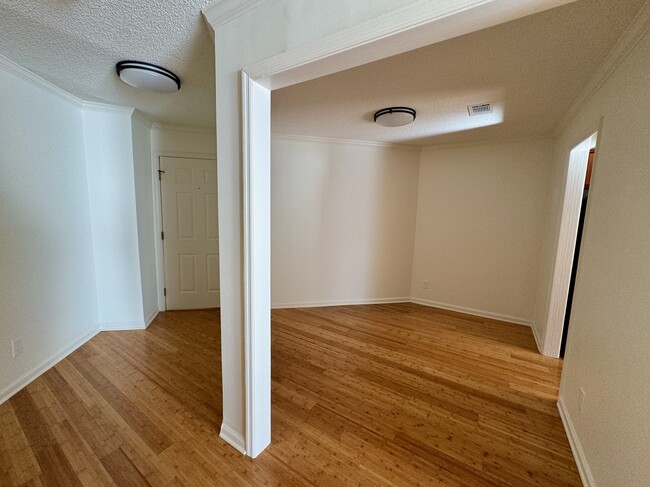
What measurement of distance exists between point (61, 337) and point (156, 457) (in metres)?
1.73

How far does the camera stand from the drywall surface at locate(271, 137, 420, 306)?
356cm

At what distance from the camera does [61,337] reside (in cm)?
233

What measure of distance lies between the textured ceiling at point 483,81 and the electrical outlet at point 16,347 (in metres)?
2.73

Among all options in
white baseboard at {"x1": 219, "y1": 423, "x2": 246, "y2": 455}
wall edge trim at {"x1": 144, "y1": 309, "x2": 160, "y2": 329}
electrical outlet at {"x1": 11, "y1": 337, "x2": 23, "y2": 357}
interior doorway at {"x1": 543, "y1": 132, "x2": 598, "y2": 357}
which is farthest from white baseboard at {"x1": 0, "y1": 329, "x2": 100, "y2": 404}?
interior doorway at {"x1": 543, "y1": 132, "x2": 598, "y2": 357}

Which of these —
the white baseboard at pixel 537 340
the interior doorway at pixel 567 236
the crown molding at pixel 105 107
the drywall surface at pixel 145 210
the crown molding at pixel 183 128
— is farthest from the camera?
the crown molding at pixel 183 128

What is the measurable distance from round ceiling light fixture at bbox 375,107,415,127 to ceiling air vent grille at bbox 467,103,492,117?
20.0 inches

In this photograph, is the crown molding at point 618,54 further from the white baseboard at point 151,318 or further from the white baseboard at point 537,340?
the white baseboard at point 151,318

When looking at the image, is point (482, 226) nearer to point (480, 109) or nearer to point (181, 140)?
point (480, 109)

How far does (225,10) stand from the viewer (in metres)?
1.24

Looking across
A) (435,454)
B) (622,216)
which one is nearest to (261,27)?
(622,216)

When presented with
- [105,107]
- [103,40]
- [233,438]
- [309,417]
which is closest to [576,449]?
[309,417]

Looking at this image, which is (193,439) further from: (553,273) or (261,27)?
(553,273)

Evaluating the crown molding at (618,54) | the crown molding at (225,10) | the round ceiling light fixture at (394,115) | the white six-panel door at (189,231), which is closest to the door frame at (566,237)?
the crown molding at (618,54)

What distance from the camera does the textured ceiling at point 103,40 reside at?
1284 millimetres
